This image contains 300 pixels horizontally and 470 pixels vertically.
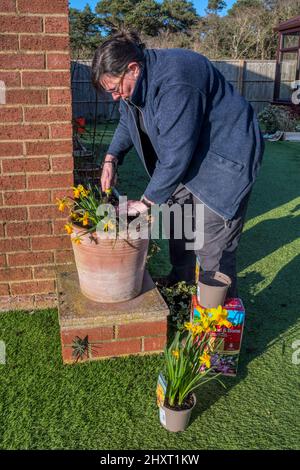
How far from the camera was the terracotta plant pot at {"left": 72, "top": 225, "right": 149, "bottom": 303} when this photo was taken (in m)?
2.40

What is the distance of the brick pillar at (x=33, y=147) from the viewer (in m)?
2.59

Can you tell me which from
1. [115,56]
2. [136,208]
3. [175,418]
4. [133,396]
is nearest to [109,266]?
[136,208]

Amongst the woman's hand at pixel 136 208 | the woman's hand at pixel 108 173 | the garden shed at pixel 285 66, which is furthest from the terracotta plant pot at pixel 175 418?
the garden shed at pixel 285 66

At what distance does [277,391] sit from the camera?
2.43m

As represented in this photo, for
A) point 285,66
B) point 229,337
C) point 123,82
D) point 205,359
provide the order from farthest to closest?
1. point 285,66
2. point 229,337
3. point 123,82
4. point 205,359

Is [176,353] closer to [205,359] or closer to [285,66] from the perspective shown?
[205,359]

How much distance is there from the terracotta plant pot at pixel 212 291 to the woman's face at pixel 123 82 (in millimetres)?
1080

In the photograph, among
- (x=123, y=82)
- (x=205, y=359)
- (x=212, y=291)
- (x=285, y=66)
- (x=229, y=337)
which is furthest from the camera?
(x=285, y=66)

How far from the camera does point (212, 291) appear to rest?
2314 millimetres

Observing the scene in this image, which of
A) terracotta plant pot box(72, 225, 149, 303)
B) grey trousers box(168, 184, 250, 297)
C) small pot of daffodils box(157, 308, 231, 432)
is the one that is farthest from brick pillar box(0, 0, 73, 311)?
small pot of daffodils box(157, 308, 231, 432)

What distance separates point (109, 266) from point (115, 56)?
110cm

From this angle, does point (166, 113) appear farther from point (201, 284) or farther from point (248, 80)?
point (248, 80)
